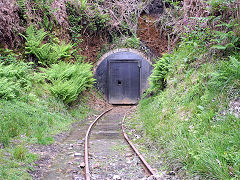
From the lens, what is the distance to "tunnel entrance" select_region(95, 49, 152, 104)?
50.9ft

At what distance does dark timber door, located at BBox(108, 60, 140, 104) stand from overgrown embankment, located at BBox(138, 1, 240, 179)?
335 inches

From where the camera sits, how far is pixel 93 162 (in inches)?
175

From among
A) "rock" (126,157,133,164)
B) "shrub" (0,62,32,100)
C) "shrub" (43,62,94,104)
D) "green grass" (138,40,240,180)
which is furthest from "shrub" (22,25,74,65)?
"rock" (126,157,133,164)

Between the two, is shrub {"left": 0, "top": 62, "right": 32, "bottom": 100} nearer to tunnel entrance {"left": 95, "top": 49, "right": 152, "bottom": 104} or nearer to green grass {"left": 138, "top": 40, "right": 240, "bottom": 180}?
green grass {"left": 138, "top": 40, "right": 240, "bottom": 180}

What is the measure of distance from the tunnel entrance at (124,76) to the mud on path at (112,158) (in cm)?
879

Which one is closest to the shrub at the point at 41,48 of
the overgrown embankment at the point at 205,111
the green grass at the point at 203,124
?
the overgrown embankment at the point at 205,111

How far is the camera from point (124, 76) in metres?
15.9

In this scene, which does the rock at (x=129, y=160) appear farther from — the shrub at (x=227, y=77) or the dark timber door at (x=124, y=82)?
the dark timber door at (x=124, y=82)

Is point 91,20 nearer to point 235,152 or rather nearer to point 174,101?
point 174,101

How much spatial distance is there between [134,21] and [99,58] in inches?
141

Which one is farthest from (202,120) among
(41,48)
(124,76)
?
(124,76)

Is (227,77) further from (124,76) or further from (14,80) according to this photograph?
(124,76)

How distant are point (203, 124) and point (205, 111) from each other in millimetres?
426

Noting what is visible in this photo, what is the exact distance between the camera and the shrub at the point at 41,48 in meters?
9.78
